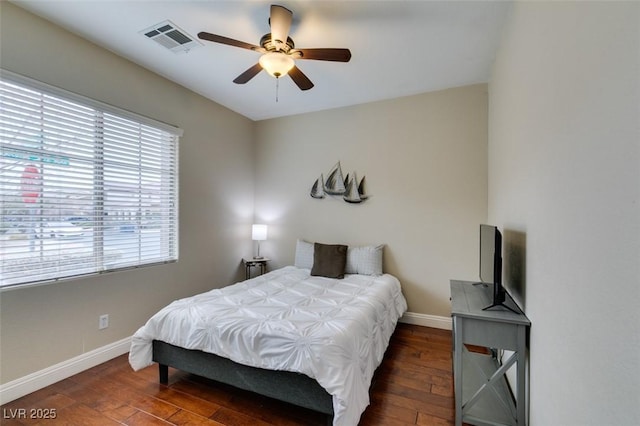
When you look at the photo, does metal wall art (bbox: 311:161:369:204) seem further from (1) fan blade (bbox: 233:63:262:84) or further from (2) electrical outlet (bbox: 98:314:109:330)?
(2) electrical outlet (bbox: 98:314:109:330)

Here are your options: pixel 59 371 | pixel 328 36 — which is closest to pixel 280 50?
pixel 328 36

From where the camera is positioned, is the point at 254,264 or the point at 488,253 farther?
the point at 254,264

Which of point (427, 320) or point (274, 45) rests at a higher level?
point (274, 45)

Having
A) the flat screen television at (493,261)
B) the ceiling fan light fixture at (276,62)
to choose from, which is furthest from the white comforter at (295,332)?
the ceiling fan light fixture at (276,62)

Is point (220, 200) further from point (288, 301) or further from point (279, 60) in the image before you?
point (279, 60)

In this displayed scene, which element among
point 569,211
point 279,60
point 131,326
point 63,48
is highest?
point 63,48

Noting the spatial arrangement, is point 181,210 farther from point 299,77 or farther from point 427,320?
point 427,320

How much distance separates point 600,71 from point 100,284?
3.43 m

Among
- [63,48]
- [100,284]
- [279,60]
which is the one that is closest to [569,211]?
[279,60]

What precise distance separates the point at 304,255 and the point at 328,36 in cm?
251

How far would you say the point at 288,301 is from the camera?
2381mm

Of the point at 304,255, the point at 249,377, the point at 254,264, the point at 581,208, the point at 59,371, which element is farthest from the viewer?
the point at 254,264

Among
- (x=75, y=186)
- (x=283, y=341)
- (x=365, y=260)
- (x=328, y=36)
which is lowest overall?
(x=283, y=341)

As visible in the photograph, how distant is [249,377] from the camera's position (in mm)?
1825
